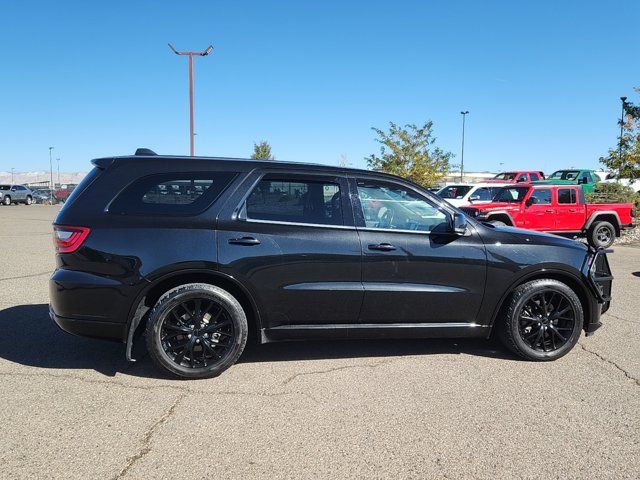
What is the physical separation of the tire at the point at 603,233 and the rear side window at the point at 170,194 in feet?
41.5

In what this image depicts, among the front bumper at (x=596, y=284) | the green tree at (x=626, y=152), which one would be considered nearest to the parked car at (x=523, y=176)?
the green tree at (x=626, y=152)

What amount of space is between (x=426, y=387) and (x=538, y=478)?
1.27 m

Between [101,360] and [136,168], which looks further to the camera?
[101,360]

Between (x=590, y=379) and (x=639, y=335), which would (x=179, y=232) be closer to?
(x=590, y=379)

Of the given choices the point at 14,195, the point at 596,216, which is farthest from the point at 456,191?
the point at 14,195

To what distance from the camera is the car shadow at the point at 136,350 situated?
4.38m

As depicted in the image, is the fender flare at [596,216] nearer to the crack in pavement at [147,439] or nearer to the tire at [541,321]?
the tire at [541,321]

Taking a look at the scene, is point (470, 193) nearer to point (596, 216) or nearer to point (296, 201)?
point (596, 216)

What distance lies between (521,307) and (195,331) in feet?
9.08

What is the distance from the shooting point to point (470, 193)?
15922mm

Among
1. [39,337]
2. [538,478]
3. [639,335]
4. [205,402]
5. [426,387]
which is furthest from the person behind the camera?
[639,335]

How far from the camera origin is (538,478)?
9.02 feet

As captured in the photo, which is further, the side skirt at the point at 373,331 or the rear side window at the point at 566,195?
the rear side window at the point at 566,195

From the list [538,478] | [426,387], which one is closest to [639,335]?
[426,387]
